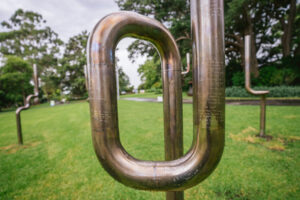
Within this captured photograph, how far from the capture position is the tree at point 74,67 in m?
33.9

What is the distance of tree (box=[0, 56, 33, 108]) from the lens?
65.0 feet

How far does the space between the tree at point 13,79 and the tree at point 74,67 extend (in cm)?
Answer: 1223

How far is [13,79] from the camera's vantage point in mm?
19781

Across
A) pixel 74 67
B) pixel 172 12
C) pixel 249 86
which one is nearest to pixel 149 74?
pixel 74 67

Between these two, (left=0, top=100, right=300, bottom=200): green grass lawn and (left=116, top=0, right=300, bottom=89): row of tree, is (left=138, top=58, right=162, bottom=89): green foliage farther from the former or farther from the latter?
(left=0, top=100, right=300, bottom=200): green grass lawn

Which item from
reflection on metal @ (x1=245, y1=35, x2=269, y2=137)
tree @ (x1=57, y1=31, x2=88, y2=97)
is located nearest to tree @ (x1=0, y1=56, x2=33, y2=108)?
tree @ (x1=57, y1=31, x2=88, y2=97)

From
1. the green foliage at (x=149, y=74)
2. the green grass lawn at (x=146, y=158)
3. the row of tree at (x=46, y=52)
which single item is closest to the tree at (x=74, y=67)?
the row of tree at (x=46, y=52)

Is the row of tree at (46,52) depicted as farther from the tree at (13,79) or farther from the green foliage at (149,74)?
the green foliage at (149,74)

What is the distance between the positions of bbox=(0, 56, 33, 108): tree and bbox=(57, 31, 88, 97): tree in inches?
481

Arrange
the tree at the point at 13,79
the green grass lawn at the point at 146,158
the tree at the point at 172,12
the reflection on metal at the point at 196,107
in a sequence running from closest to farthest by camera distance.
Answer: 1. the reflection on metal at the point at 196,107
2. the green grass lawn at the point at 146,158
3. the tree at the point at 172,12
4. the tree at the point at 13,79

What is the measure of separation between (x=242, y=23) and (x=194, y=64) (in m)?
21.1

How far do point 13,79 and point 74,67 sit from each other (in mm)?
15278

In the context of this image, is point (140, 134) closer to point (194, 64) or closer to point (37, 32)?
point (194, 64)

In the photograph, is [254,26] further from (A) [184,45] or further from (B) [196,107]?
(B) [196,107]
